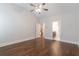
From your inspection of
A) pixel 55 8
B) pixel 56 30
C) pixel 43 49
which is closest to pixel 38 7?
pixel 55 8

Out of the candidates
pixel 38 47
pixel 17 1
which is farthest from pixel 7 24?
pixel 38 47

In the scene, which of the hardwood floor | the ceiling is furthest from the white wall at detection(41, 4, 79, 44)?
the hardwood floor

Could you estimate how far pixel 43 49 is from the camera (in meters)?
1.44

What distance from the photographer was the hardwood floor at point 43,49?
1.41m

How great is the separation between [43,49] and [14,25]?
53cm

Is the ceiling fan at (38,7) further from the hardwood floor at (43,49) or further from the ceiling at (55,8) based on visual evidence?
the hardwood floor at (43,49)

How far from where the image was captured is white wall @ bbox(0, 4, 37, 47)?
138 centimetres

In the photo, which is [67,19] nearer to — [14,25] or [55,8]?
[55,8]

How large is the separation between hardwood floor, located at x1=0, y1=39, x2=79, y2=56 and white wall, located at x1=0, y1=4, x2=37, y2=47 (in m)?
0.09

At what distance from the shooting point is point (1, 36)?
54.8 inches

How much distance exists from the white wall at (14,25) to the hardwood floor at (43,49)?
0.09m

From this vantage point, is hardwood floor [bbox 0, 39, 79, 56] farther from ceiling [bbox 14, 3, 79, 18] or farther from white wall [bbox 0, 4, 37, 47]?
ceiling [bbox 14, 3, 79, 18]

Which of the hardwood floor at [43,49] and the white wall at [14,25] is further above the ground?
the white wall at [14,25]

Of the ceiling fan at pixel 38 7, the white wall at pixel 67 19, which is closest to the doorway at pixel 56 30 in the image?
the white wall at pixel 67 19
